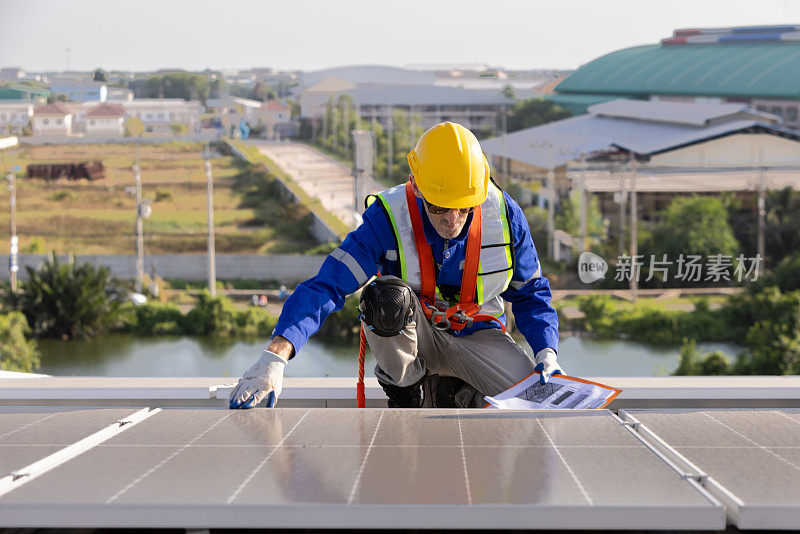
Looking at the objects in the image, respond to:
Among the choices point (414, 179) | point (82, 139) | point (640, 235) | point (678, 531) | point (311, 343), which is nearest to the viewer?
point (678, 531)

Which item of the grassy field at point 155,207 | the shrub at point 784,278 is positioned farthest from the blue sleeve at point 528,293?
the grassy field at point 155,207

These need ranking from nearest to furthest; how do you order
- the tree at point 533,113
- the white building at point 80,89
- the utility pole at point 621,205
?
the utility pole at point 621,205 < the white building at point 80,89 < the tree at point 533,113

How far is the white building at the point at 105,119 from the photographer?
29047 millimetres

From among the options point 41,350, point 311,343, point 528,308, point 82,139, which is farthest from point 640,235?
point 528,308

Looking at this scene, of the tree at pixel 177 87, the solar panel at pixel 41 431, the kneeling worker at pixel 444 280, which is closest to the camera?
the solar panel at pixel 41 431

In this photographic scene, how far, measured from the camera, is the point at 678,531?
1698mm

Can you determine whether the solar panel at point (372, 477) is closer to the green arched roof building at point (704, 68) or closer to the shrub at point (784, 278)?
the shrub at point (784, 278)

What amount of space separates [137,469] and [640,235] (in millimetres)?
24444

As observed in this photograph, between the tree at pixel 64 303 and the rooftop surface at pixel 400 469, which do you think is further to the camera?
the tree at pixel 64 303

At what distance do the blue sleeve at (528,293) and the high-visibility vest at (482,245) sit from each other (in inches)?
1.5

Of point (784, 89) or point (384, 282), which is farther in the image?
point (784, 89)

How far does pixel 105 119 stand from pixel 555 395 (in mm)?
28487

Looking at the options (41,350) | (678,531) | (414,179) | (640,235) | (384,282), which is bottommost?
(41,350)

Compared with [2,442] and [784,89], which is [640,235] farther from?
[2,442]
